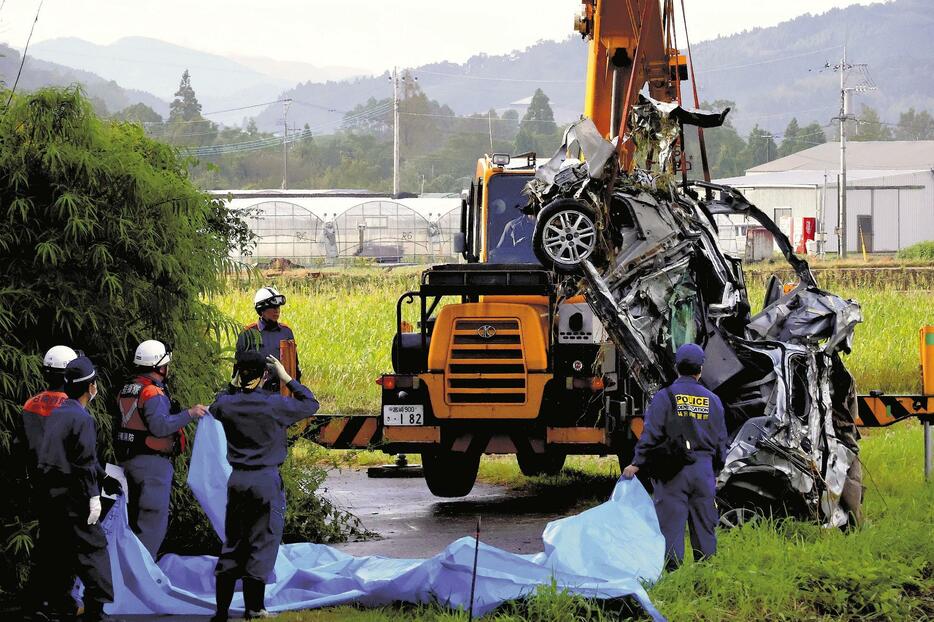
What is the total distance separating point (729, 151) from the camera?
14750 centimetres

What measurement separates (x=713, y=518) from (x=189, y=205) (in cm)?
438

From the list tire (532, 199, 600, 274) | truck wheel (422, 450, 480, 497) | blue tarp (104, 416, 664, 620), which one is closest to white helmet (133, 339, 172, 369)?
blue tarp (104, 416, 664, 620)

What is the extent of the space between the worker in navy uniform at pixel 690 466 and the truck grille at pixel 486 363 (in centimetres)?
369

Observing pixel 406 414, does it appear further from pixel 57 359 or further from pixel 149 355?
pixel 57 359

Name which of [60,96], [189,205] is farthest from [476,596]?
[60,96]

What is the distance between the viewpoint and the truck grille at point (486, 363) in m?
12.7

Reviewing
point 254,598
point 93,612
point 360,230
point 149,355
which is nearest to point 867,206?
point 360,230

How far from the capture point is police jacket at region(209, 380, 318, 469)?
27.0 ft

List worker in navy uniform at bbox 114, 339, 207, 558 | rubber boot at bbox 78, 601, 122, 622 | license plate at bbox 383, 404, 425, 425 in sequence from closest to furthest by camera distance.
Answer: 1. rubber boot at bbox 78, 601, 122, 622
2. worker in navy uniform at bbox 114, 339, 207, 558
3. license plate at bbox 383, 404, 425, 425

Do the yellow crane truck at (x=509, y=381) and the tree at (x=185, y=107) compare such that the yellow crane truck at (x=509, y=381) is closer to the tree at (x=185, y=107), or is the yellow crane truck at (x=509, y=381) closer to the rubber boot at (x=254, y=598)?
the rubber boot at (x=254, y=598)

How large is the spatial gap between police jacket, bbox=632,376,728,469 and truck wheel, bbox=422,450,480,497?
455cm

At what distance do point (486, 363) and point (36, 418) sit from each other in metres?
5.31

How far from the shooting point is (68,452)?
8.10 m

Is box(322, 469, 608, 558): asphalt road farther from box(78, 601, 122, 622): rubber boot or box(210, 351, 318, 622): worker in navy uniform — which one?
box(78, 601, 122, 622): rubber boot
